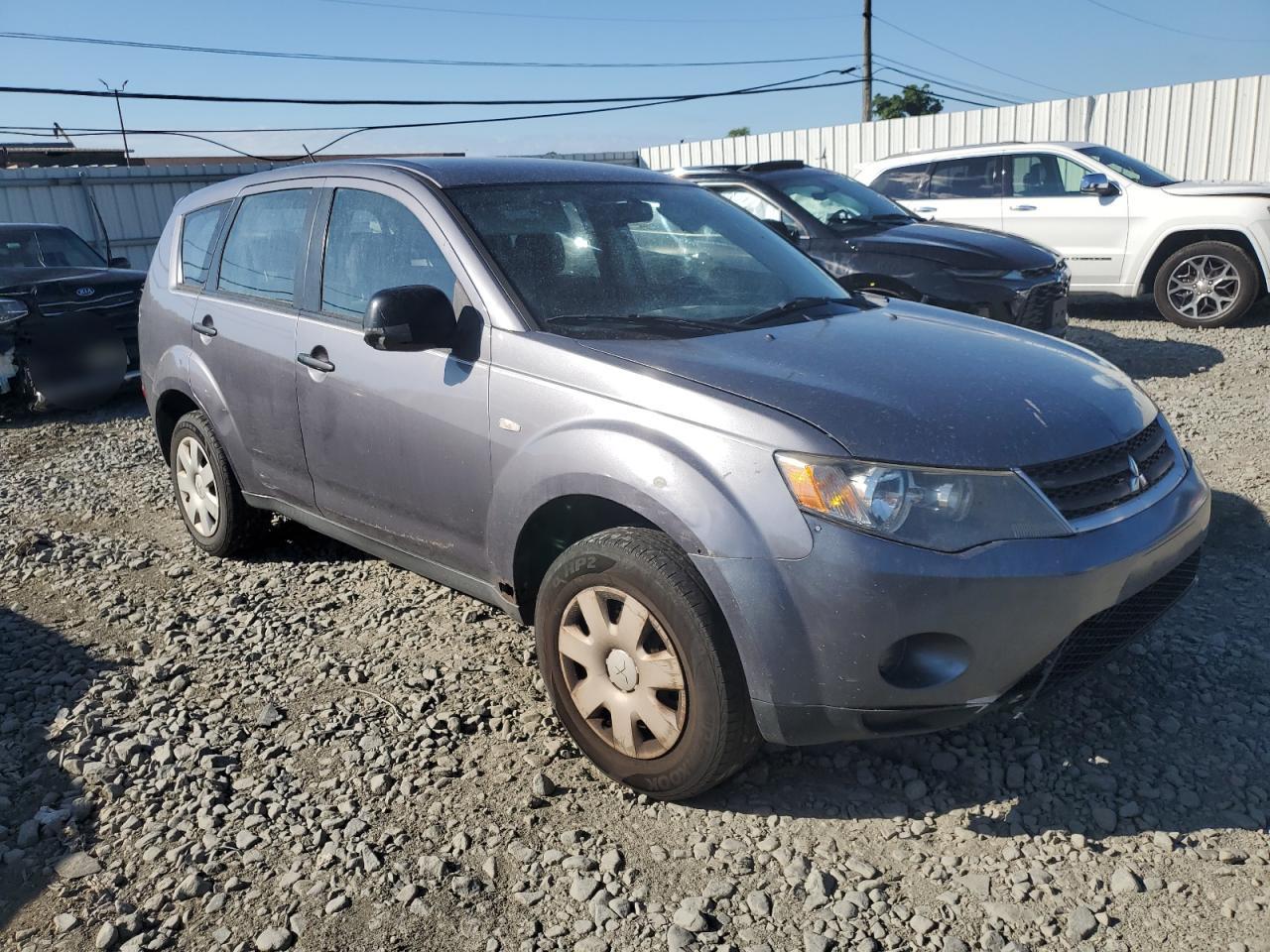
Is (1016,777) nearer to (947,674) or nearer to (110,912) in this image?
(947,674)

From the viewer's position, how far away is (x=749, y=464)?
255 cm

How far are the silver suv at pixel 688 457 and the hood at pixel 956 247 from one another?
3.70m

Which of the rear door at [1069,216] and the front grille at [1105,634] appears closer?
the front grille at [1105,634]

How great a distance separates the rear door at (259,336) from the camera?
409 cm

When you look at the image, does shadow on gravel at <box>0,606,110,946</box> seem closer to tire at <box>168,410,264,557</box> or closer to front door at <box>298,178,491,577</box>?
tire at <box>168,410,264,557</box>

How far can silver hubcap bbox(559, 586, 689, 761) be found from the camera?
2781mm

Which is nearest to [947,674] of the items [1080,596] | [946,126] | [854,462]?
[1080,596]

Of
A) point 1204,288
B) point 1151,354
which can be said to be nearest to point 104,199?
point 1151,354

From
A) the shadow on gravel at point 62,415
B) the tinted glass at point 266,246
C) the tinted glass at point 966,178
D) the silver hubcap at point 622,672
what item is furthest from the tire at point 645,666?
the tinted glass at point 966,178

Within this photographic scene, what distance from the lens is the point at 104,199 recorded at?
57.6 feet

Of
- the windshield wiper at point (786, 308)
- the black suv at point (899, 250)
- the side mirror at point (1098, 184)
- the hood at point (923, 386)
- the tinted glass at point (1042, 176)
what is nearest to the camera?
the hood at point (923, 386)

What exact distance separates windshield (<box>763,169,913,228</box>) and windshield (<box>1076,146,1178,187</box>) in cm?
303

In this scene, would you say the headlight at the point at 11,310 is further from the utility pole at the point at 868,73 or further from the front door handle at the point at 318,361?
the utility pole at the point at 868,73

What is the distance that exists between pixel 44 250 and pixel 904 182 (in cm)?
880
